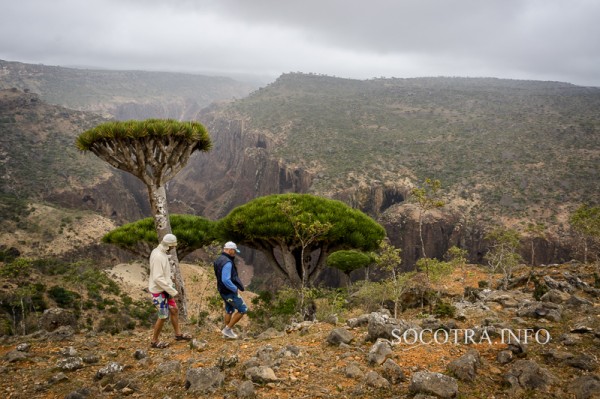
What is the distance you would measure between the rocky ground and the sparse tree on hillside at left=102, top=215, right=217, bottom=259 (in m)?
7.51

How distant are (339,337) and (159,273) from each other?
387cm

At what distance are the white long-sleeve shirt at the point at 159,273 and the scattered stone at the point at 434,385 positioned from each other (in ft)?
16.5

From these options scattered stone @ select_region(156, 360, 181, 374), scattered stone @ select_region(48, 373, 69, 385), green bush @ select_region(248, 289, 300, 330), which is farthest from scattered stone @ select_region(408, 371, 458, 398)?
green bush @ select_region(248, 289, 300, 330)

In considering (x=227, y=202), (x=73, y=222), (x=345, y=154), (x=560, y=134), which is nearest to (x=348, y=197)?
(x=345, y=154)

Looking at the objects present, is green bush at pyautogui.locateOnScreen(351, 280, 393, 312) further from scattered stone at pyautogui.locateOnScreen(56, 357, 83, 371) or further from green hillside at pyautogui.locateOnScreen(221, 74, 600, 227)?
green hillside at pyautogui.locateOnScreen(221, 74, 600, 227)

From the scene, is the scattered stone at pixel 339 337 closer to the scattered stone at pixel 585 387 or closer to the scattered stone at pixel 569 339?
the scattered stone at pixel 585 387

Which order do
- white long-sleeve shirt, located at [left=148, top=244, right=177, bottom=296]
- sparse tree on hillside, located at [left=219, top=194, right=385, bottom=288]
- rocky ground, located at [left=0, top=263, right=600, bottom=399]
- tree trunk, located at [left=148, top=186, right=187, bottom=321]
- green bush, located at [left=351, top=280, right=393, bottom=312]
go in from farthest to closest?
green bush, located at [left=351, top=280, right=393, bottom=312], sparse tree on hillside, located at [left=219, top=194, right=385, bottom=288], tree trunk, located at [left=148, top=186, right=187, bottom=321], white long-sleeve shirt, located at [left=148, top=244, right=177, bottom=296], rocky ground, located at [left=0, top=263, right=600, bottom=399]

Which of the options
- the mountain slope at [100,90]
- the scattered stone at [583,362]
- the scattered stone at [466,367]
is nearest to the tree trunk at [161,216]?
the scattered stone at [466,367]

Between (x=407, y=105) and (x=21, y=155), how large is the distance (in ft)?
227

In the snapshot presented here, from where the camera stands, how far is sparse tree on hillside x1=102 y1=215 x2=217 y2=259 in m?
16.0

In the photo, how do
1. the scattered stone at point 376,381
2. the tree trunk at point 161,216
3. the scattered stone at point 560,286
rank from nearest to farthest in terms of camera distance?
the scattered stone at point 376,381 < the scattered stone at point 560,286 < the tree trunk at point 161,216

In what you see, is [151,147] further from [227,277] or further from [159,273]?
[227,277]

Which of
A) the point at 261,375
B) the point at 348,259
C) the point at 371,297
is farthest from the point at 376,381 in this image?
the point at 348,259

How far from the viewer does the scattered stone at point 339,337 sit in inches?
273
